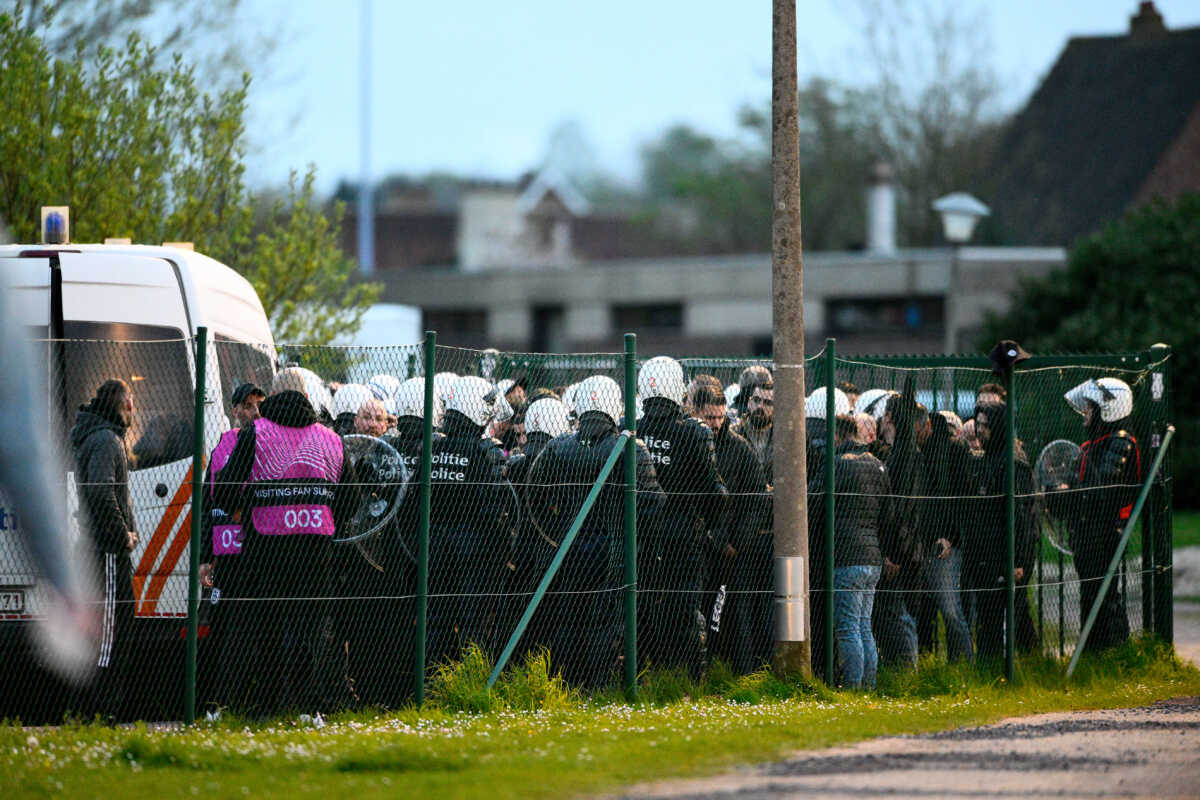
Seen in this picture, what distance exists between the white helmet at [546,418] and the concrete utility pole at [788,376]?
1.35 metres

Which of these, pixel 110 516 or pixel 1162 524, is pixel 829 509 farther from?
pixel 110 516

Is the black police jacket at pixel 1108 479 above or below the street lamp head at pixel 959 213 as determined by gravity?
below

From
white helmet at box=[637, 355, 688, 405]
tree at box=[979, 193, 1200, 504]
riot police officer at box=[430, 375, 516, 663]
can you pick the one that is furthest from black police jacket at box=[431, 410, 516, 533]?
tree at box=[979, 193, 1200, 504]

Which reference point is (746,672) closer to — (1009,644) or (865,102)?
(1009,644)

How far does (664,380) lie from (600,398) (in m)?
0.51

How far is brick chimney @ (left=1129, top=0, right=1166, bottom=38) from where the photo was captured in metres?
45.3

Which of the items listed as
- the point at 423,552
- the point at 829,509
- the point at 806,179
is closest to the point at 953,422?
the point at 829,509

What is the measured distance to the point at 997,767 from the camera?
7.78 m

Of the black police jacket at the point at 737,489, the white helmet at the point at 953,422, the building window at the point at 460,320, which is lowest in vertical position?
the black police jacket at the point at 737,489

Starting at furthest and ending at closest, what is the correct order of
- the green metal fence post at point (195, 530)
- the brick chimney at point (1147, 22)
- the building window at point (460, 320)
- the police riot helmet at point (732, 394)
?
the building window at point (460, 320) → the brick chimney at point (1147, 22) → the police riot helmet at point (732, 394) → the green metal fence post at point (195, 530)

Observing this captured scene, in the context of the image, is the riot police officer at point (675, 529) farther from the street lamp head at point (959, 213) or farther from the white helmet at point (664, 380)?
the street lamp head at point (959, 213)

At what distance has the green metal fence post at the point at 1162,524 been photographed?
11.9m

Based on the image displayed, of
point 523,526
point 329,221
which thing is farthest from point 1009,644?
point 329,221

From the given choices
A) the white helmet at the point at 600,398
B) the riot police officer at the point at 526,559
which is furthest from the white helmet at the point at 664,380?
the riot police officer at the point at 526,559
